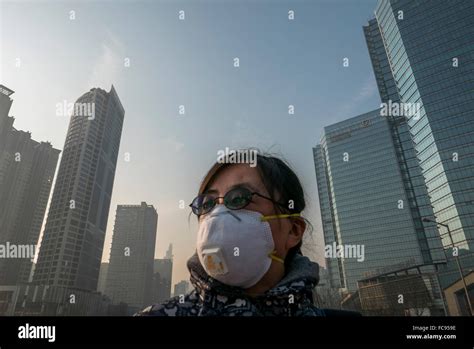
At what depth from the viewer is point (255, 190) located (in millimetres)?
2166

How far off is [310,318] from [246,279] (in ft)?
2.24

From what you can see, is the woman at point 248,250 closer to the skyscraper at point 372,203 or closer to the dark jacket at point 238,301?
the dark jacket at point 238,301

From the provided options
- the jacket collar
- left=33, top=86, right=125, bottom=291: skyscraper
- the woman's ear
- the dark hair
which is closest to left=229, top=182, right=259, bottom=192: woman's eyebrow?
the dark hair

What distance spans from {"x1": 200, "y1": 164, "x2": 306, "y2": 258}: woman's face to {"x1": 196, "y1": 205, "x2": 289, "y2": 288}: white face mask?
6 cm

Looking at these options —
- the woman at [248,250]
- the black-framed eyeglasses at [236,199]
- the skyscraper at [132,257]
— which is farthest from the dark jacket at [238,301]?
the skyscraper at [132,257]

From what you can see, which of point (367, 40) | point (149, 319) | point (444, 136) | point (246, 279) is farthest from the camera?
point (367, 40)

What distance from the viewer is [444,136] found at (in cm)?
7231

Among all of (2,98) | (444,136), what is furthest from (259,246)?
(2,98)

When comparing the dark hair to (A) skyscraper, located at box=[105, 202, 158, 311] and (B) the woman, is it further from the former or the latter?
(A) skyscraper, located at box=[105, 202, 158, 311]

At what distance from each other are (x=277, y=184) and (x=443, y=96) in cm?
9391

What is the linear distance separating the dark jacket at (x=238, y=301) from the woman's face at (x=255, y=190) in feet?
1.03

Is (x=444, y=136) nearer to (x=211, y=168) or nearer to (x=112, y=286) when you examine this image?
(x=211, y=168)

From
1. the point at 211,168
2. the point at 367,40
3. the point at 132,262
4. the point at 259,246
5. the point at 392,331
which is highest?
the point at 367,40

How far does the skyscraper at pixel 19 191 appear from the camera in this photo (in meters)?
93.3
